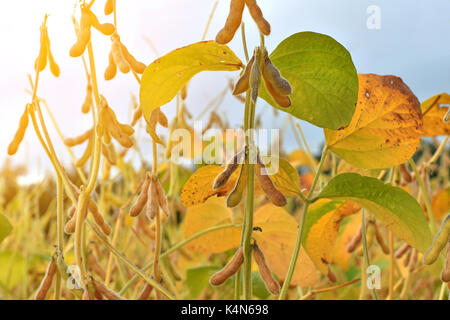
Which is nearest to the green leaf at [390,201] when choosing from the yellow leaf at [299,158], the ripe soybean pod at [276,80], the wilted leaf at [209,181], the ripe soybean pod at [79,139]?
the wilted leaf at [209,181]

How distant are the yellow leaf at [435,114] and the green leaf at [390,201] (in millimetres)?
116

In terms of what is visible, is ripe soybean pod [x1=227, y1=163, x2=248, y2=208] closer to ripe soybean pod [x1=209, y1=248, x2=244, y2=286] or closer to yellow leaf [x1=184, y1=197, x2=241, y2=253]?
ripe soybean pod [x1=209, y1=248, x2=244, y2=286]

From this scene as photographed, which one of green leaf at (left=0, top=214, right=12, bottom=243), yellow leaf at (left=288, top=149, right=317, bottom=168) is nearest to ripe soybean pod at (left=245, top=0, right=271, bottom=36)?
green leaf at (left=0, top=214, right=12, bottom=243)

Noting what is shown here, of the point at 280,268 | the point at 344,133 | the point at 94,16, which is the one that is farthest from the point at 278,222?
the point at 94,16

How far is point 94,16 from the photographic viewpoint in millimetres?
347

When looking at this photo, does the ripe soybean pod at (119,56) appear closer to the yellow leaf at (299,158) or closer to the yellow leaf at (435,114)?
the yellow leaf at (435,114)

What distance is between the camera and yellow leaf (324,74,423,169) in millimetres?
377

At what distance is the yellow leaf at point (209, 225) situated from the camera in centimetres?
53

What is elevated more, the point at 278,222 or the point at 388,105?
the point at 388,105

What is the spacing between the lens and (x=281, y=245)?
499mm

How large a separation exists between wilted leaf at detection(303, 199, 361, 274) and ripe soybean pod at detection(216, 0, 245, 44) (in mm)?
257

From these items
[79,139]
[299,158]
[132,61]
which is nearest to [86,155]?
[79,139]

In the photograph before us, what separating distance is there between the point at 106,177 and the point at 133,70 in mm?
313

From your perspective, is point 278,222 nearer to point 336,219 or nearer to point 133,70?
point 336,219
